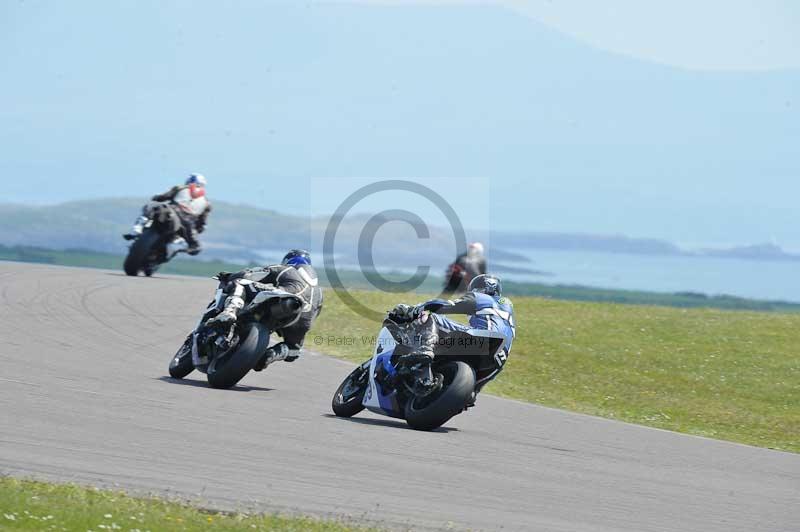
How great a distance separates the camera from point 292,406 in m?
14.4

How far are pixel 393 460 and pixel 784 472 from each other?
15.2 feet

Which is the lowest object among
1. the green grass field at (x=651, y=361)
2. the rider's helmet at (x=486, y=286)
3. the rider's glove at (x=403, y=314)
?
the green grass field at (x=651, y=361)

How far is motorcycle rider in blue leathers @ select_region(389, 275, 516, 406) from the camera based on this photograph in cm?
1302

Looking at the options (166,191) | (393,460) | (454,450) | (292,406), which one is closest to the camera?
(393,460)

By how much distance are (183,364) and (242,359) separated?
1407 millimetres

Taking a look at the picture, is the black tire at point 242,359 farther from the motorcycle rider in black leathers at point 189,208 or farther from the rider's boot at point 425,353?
the motorcycle rider in black leathers at point 189,208

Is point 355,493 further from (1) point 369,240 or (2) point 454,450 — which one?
(1) point 369,240

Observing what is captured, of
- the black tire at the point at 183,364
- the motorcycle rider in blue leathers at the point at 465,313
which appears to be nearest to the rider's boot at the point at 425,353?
the motorcycle rider in blue leathers at the point at 465,313

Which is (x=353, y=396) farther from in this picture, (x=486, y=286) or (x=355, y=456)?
(x=355, y=456)

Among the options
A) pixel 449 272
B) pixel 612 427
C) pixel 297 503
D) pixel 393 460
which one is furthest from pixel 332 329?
pixel 297 503

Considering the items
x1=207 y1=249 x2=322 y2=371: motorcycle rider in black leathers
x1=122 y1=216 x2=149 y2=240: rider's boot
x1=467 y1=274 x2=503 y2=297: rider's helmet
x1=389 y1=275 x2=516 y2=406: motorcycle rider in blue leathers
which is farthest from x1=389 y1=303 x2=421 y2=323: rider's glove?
x1=122 y1=216 x2=149 y2=240: rider's boot

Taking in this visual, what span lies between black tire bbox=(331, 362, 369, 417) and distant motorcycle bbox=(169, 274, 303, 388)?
122 centimetres

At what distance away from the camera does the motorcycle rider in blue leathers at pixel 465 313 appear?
13023mm

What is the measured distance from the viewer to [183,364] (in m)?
15.7
